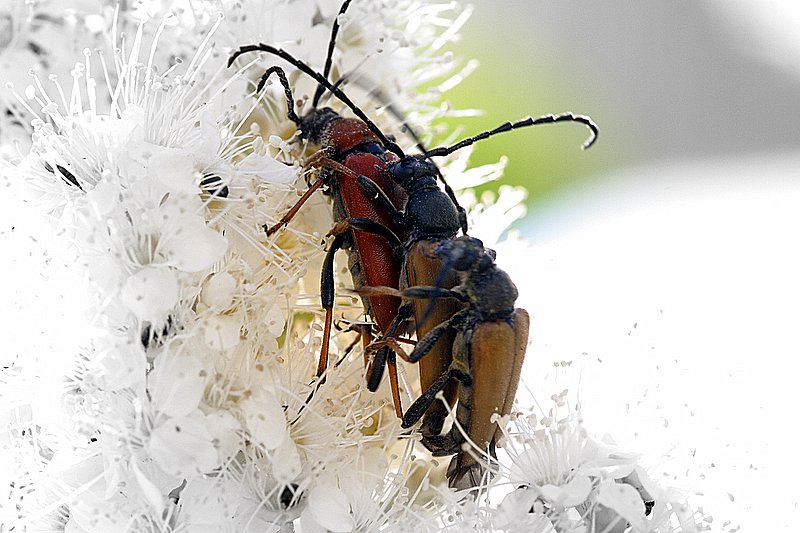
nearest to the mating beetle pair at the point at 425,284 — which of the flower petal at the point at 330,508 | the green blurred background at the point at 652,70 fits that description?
the flower petal at the point at 330,508

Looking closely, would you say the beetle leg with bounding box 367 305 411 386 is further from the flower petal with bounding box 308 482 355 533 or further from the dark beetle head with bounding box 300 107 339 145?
the dark beetle head with bounding box 300 107 339 145

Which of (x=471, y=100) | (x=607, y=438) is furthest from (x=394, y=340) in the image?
(x=471, y=100)

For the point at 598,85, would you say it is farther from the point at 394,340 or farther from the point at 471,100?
the point at 394,340

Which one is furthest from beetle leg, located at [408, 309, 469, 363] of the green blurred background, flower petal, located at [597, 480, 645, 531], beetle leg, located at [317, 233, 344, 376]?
the green blurred background

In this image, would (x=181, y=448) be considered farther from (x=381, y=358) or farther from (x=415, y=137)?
(x=415, y=137)

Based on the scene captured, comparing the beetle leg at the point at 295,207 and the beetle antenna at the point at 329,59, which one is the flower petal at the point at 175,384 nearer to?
the beetle leg at the point at 295,207
